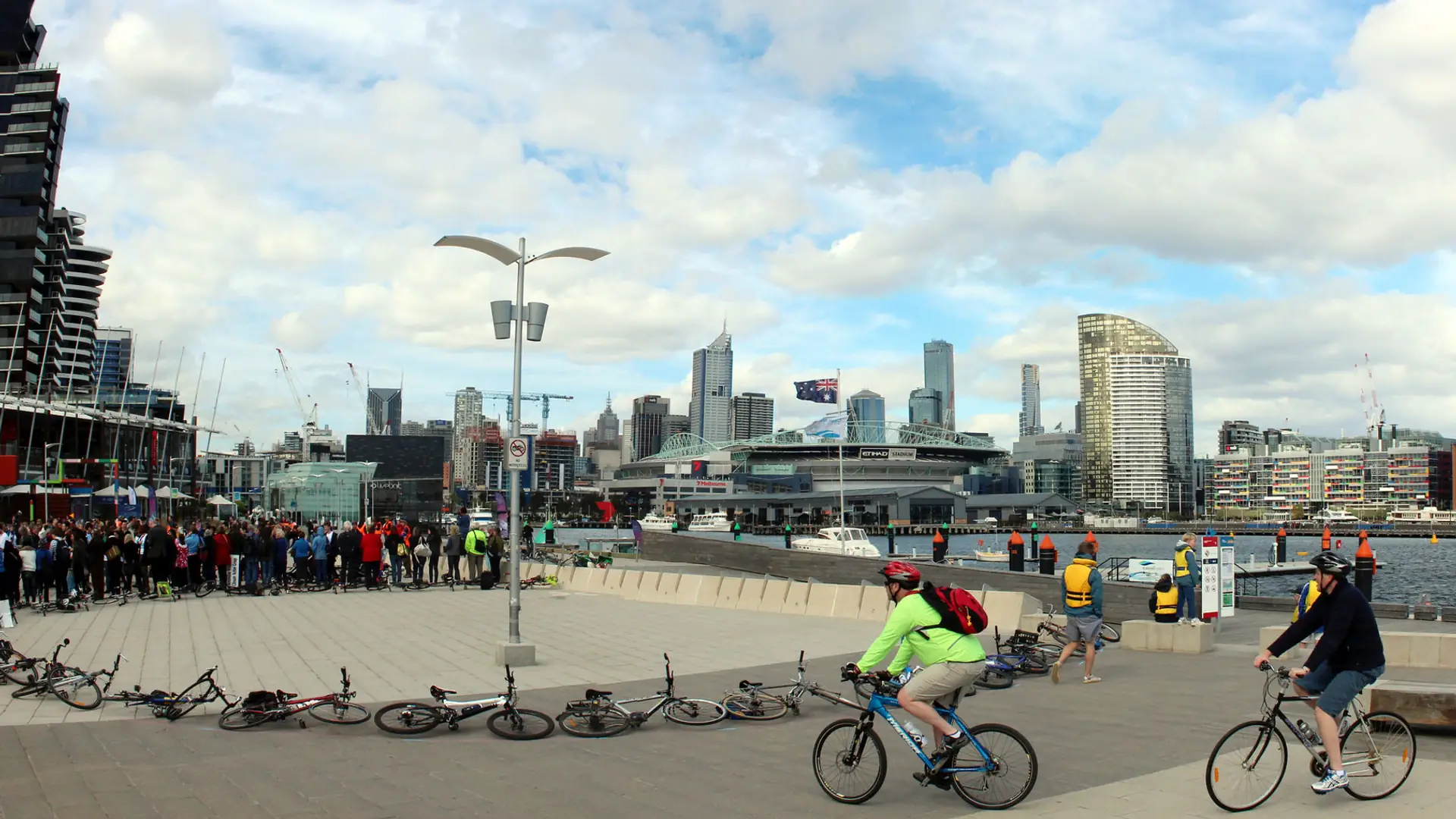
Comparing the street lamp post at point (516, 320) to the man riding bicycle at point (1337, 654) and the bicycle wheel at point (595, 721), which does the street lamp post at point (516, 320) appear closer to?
the bicycle wheel at point (595, 721)

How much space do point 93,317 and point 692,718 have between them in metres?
169

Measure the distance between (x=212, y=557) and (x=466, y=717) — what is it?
823 inches

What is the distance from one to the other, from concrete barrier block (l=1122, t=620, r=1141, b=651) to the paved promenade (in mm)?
419

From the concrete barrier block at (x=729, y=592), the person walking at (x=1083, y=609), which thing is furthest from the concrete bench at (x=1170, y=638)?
the concrete barrier block at (x=729, y=592)

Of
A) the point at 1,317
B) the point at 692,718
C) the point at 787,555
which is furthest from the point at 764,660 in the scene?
the point at 1,317

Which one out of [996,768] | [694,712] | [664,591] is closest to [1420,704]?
[996,768]

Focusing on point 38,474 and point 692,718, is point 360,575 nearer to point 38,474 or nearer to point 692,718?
point 692,718

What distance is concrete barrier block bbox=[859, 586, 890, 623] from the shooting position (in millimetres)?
22062

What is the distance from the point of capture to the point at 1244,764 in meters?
7.25

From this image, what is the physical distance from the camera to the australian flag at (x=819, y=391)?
15750 centimetres

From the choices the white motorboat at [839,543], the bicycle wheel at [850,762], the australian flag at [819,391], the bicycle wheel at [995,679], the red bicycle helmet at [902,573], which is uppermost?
the australian flag at [819,391]

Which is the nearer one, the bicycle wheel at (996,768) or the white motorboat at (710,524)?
the bicycle wheel at (996,768)

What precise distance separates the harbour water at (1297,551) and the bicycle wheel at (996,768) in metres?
21.3

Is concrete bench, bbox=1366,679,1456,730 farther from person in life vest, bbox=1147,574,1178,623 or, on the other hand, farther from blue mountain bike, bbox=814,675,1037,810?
person in life vest, bbox=1147,574,1178,623
